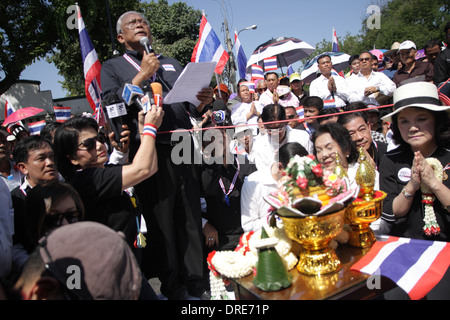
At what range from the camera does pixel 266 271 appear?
159cm

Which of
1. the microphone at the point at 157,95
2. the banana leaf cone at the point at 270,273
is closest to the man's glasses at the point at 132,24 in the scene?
the microphone at the point at 157,95

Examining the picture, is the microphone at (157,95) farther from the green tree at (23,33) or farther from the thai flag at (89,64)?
the green tree at (23,33)

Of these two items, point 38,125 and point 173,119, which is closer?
point 173,119

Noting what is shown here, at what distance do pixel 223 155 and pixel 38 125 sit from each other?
4.32 meters

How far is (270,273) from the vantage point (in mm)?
1582

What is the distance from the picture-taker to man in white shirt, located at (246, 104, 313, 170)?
4242 mm

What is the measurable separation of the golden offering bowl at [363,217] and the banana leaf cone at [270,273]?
1.83ft

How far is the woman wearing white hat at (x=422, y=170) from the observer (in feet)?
6.43

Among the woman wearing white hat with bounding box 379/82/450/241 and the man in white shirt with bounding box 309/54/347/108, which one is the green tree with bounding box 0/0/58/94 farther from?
the woman wearing white hat with bounding box 379/82/450/241

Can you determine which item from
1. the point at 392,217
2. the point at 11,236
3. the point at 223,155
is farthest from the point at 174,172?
the point at 392,217

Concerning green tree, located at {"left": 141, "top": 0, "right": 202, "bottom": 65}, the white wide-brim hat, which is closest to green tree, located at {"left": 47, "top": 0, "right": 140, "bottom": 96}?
green tree, located at {"left": 141, "top": 0, "right": 202, "bottom": 65}

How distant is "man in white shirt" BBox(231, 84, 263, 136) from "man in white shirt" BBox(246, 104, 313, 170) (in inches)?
→ 67.6
